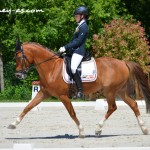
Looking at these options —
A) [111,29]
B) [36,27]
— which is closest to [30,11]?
[36,27]

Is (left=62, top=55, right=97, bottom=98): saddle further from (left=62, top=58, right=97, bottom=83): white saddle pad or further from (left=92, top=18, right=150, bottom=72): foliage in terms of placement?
(left=92, top=18, right=150, bottom=72): foliage

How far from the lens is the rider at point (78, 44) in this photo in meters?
11.8

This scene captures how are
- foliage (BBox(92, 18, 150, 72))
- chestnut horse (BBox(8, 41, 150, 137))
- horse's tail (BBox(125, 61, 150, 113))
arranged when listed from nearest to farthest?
chestnut horse (BBox(8, 41, 150, 137)), horse's tail (BBox(125, 61, 150, 113)), foliage (BBox(92, 18, 150, 72))

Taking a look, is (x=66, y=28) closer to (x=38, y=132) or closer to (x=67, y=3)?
(x=67, y=3)

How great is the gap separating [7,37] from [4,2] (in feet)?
7.52

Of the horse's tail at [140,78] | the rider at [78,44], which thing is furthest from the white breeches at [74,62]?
the horse's tail at [140,78]

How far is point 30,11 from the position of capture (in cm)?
3027

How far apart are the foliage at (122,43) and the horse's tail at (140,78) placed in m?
14.1

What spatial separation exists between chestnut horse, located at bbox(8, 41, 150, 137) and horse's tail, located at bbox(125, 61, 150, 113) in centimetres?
5

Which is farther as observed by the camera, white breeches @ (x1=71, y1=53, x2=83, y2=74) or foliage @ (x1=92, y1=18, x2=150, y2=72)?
foliage @ (x1=92, y1=18, x2=150, y2=72)

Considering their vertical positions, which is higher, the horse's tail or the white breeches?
the white breeches

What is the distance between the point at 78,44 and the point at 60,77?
0.75 metres

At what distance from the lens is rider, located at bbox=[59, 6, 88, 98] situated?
38.8 ft

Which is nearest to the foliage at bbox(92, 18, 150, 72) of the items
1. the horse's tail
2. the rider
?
the horse's tail
